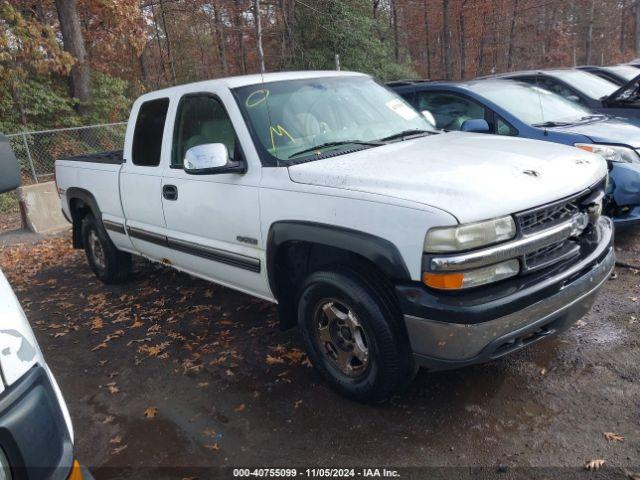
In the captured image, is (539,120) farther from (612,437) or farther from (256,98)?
(612,437)

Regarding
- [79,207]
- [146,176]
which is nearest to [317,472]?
[146,176]

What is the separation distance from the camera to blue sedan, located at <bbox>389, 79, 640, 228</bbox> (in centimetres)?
513

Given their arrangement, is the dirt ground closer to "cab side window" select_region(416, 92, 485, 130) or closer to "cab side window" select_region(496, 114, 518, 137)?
"cab side window" select_region(496, 114, 518, 137)

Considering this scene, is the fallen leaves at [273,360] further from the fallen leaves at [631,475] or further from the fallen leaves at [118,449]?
the fallen leaves at [631,475]

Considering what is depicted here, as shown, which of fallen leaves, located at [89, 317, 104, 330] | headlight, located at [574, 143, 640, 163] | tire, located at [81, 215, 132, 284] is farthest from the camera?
tire, located at [81, 215, 132, 284]

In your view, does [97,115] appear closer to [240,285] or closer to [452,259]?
[240,285]

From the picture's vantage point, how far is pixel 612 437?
279 centimetres

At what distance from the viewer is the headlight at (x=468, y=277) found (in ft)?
8.54

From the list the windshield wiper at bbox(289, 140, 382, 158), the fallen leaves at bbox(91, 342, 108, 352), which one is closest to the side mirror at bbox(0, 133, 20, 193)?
the windshield wiper at bbox(289, 140, 382, 158)

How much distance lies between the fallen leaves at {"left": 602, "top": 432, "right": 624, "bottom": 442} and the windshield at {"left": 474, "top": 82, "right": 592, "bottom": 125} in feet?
13.5

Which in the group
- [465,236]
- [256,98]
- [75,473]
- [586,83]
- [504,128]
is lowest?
[75,473]

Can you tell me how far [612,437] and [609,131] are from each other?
3919 millimetres

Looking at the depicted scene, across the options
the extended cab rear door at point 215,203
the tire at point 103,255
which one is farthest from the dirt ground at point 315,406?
the tire at point 103,255

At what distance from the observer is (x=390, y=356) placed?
2.92 meters
